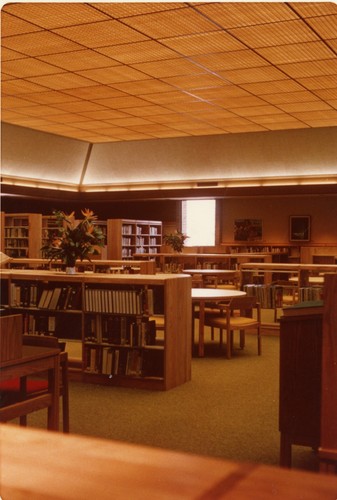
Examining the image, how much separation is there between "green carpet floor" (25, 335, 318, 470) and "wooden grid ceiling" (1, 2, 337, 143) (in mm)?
3697

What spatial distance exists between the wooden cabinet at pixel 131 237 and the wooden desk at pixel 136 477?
13791mm

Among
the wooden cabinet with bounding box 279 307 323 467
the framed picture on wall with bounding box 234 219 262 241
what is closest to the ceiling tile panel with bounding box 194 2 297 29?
the wooden cabinet with bounding box 279 307 323 467

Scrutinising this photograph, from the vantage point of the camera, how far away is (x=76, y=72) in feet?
26.8

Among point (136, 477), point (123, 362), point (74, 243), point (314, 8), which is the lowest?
point (123, 362)

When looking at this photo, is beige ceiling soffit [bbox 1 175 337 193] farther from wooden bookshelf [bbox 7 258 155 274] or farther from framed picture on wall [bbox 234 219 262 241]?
framed picture on wall [bbox 234 219 262 241]

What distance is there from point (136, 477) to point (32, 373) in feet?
8.00

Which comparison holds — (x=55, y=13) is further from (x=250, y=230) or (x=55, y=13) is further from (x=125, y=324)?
(x=250, y=230)

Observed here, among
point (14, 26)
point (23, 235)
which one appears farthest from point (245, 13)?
point (23, 235)

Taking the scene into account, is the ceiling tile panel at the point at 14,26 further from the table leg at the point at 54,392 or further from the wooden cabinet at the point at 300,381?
the wooden cabinet at the point at 300,381

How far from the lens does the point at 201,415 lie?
511 centimetres

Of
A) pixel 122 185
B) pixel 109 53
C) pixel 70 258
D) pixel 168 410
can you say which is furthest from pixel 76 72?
pixel 122 185

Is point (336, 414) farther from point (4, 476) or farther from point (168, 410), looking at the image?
point (168, 410)

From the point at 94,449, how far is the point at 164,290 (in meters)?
4.91

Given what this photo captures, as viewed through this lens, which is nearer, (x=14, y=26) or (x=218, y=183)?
(x=14, y=26)
